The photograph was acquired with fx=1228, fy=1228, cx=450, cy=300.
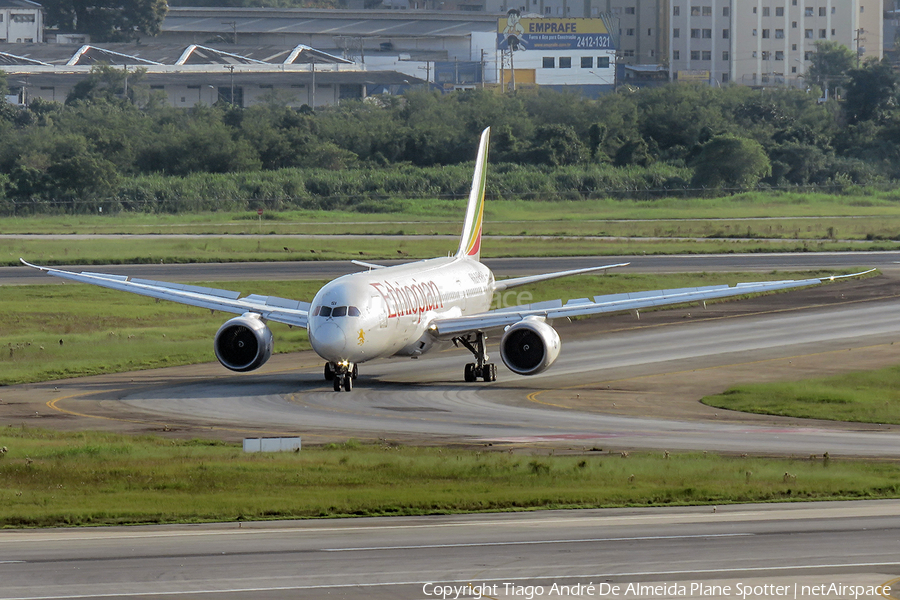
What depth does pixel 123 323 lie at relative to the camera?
205 ft

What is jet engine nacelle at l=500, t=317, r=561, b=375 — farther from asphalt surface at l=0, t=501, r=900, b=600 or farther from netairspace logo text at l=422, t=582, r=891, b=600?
netairspace logo text at l=422, t=582, r=891, b=600

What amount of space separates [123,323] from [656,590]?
4715 cm

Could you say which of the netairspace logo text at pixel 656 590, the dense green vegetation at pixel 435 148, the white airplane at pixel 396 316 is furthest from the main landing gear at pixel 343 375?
the dense green vegetation at pixel 435 148

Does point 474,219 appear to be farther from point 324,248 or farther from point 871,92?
point 871,92

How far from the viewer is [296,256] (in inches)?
3553

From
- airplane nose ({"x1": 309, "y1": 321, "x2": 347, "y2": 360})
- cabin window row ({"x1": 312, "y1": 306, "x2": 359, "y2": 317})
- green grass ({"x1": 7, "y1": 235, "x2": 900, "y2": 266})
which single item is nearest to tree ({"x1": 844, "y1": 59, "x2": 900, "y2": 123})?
green grass ({"x1": 7, "y1": 235, "x2": 900, "y2": 266})

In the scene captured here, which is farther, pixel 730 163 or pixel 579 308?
pixel 730 163

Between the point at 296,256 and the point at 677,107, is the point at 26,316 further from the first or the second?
the point at 677,107

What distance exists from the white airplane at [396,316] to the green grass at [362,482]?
9051mm

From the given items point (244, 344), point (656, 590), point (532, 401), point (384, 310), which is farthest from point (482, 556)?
point (244, 344)

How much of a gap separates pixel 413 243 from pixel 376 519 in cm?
7297

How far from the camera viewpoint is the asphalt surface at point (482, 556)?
790 inches

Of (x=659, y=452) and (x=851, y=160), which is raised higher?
(x=851, y=160)

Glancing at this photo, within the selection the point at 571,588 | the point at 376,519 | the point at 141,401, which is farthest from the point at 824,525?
the point at 141,401
